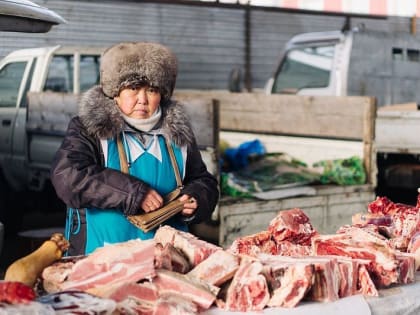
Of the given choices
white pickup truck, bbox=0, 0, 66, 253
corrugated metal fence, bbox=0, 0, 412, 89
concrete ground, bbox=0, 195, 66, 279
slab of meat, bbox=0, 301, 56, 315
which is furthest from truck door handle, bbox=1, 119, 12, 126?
slab of meat, bbox=0, 301, 56, 315

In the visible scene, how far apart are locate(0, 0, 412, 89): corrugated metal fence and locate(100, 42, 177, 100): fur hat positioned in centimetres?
961

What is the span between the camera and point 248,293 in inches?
107

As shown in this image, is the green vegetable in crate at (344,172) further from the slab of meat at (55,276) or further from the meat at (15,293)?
the meat at (15,293)

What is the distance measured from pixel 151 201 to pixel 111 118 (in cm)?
43

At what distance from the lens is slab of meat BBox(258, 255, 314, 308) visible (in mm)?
2764

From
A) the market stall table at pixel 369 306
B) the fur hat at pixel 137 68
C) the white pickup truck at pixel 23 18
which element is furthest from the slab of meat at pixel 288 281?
the white pickup truck at pixel 23 18

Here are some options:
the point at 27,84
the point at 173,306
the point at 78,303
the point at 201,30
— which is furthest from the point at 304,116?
the point at 201,30

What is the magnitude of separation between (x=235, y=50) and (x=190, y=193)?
44.2 feet

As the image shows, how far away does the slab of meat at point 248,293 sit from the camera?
2.73 metres

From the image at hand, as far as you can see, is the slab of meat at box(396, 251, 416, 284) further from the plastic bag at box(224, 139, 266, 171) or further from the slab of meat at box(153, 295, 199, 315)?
the plastic bag at box(224, 139, 266, 171)

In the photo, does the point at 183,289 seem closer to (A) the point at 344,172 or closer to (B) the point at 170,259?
(B) the point at 170,259

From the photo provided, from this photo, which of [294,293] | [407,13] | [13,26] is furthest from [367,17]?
[294,293]

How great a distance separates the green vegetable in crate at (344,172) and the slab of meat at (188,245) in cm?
516

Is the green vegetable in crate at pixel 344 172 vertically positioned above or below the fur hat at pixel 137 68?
below
